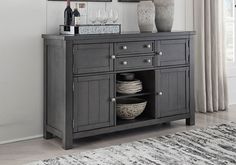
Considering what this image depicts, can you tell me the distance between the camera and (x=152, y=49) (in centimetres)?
384

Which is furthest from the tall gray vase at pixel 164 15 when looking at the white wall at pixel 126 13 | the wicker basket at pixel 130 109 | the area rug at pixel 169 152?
the area rug at pixel 169 152

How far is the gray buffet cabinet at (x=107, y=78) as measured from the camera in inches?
134

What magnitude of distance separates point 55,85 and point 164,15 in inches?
53.4

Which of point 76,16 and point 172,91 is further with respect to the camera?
point 172,91

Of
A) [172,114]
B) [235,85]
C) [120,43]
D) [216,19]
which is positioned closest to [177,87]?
[172,114]

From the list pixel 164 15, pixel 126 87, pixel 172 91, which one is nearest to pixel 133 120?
pixel 126 87

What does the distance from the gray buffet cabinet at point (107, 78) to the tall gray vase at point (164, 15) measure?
0.17 m

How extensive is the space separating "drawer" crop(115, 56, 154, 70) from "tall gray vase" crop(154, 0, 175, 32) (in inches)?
17.0

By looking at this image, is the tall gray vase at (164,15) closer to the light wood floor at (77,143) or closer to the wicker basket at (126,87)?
the wicker basket at (126,87)

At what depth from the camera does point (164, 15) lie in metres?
4.08

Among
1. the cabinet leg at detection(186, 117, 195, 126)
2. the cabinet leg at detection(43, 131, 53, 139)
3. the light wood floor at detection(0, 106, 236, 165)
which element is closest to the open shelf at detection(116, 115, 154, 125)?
the light wood floor at detection(0, 106, 236, 165)

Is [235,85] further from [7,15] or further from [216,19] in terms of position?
[7,15]

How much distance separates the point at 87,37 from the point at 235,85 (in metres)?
2.63

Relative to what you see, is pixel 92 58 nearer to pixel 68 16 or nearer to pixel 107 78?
pixel 107 78
